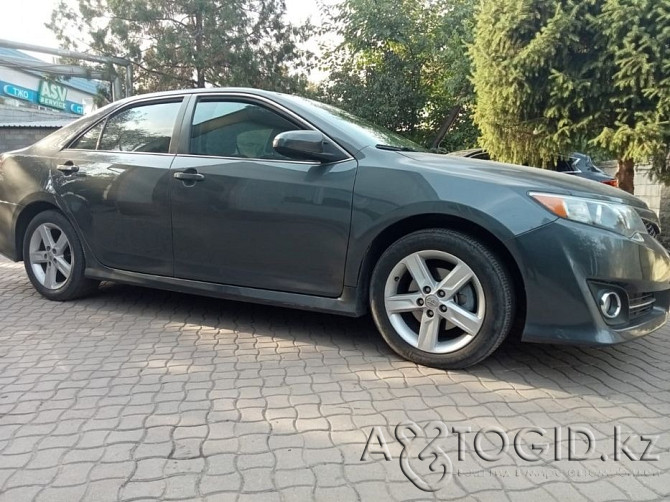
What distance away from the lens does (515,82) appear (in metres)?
6.45

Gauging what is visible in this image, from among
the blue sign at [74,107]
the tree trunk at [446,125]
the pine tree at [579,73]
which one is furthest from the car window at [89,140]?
the blue sign at [74,107]

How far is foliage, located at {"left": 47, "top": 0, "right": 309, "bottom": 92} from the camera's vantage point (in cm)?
1634

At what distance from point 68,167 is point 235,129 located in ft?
4.84

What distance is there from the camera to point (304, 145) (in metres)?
3.13

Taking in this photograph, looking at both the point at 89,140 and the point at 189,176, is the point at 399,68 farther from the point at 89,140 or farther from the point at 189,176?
the point at 189,176

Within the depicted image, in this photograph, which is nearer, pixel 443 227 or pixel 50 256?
pixel 443 227

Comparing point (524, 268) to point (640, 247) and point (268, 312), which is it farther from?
point (268, 312)

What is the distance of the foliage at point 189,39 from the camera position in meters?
16.3

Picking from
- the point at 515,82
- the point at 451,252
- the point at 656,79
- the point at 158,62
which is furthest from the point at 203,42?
the point at 451,252

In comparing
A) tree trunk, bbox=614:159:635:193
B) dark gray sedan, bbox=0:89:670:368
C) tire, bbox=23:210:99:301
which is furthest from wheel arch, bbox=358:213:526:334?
tree trunk, bbox=614:159:635:193

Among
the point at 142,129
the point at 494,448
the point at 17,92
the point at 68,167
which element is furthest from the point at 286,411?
the point at 17,92

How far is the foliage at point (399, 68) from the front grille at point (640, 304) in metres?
10.8

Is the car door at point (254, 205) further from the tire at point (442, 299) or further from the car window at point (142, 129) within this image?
the tire at point (442, 299)

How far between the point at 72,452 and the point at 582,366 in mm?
2688
